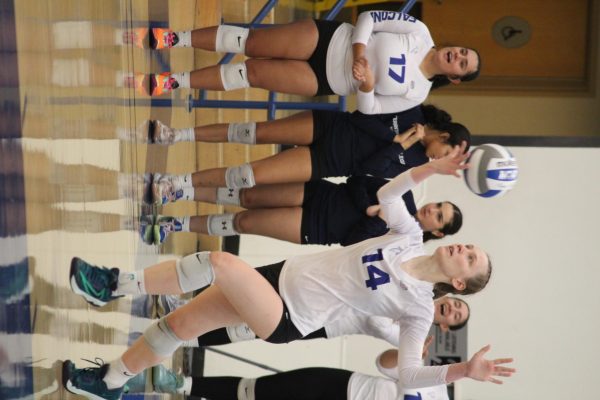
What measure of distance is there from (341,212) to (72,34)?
A: 4.92ft

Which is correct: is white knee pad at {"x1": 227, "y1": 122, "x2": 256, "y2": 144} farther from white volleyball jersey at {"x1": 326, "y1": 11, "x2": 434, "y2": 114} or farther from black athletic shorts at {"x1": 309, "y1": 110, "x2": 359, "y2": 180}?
white volleyball jersey at {"x1": 326, "y1": 11, "x2": 434, "y2": 114}

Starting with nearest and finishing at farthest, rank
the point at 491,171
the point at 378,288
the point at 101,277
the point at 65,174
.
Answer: the point at 65,174 < the point at 101,277 < the point at 378,288 < the point at 491,171

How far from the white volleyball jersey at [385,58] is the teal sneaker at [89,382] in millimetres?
1400

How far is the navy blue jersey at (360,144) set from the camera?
10.5 feet

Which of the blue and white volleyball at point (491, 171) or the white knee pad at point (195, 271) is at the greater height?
the blue and white volleyball at point (491, 171)

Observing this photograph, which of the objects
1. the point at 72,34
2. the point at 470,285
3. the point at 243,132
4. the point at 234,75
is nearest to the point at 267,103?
the point at 243,132

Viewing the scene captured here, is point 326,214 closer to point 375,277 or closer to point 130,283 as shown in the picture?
point 375,277

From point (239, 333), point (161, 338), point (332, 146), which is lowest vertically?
point (239, 333)

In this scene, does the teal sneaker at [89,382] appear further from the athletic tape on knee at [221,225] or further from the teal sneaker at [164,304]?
the athletic tape on knee at [221,225]

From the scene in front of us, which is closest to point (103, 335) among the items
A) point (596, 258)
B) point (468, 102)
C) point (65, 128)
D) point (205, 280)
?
point (205, 280)

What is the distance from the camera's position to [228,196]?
11.4 feet

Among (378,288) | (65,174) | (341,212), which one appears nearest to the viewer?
(65,174)

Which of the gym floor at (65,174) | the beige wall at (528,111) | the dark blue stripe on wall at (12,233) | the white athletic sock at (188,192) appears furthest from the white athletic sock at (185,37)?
the beige wall at (528,111)

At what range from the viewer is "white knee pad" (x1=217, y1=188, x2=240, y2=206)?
346 cm
